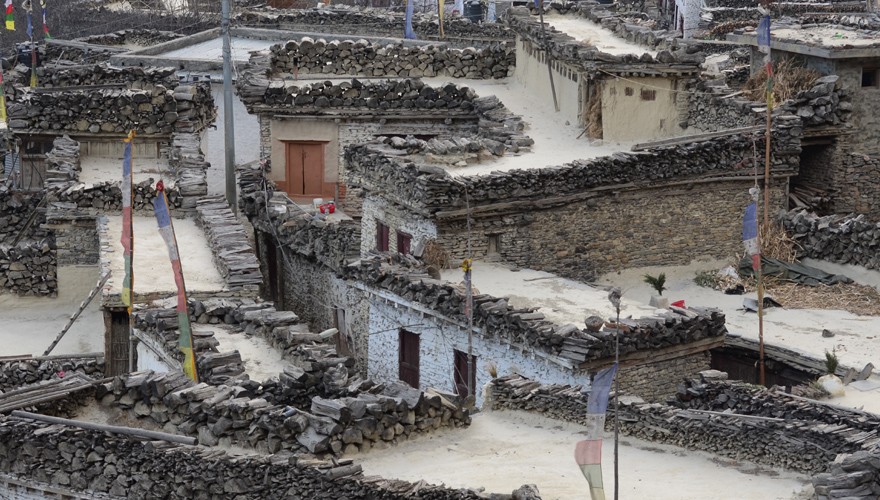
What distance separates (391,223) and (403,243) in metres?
0.58

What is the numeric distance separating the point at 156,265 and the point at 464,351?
5.81 m

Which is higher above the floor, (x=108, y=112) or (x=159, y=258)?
(x=108, y=112)

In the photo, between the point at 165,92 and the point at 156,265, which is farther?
the point at 165,92

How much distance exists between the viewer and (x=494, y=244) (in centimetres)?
3453

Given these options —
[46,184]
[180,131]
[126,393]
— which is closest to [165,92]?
[180,131]

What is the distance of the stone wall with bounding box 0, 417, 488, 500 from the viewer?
2189cm

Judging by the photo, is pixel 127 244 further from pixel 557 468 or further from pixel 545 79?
pixel 545 79

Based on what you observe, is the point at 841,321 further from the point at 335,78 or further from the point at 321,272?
the point at 335,78

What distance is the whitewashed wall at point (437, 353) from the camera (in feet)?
94.9

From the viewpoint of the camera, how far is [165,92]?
42.2 meters

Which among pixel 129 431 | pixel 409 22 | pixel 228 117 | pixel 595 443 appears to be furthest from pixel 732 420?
pixel 409 22

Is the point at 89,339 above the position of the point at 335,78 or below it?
below

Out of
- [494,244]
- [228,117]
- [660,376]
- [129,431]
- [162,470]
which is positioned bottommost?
[660,376]

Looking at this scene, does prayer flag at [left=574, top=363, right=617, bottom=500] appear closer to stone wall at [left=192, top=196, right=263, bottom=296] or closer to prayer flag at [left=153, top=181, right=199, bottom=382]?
prayer flag at [left=153, top=181, right=199, bottom=382]
